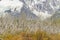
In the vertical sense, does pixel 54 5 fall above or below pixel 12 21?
above

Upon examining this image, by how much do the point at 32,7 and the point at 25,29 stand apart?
0.23 metres

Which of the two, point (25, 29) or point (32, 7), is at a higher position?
point (32, 7)

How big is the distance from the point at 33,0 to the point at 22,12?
16cm

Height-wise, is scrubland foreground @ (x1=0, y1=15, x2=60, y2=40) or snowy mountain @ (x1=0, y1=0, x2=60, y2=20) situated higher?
snowy mountain @ (x1=0, y1=0, x2=60, y2=20)

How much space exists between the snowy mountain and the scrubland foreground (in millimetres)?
66

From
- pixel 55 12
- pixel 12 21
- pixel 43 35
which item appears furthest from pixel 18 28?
pixel 55 12

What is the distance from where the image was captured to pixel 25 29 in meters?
2.10

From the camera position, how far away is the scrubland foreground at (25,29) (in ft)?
6.84

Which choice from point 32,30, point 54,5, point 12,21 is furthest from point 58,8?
point 12,21

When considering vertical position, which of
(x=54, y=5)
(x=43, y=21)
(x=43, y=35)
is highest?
(x=54, y=5)

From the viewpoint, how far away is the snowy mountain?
7.06 feet

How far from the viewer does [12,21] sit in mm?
2123

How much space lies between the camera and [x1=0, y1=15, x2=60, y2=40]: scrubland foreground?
2084 mm

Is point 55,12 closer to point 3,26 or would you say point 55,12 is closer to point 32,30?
point 32,30
